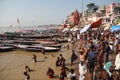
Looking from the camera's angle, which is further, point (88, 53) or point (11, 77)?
point (11, 77)

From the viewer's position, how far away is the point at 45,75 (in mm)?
14484

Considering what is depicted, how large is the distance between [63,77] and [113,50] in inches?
244

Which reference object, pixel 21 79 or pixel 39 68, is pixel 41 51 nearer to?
pixel 39 68

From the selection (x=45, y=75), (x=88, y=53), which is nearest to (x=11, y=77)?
(x=45, y=75)

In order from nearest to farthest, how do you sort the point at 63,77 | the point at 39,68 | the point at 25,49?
the point at 63,77 < the point at 39,68 < the point at 25,49

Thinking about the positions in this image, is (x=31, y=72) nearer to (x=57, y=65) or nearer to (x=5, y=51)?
(x=57, y=65)

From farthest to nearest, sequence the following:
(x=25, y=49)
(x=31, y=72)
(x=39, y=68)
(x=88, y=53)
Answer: (x=25, y=49)
(x=39, y=68)
(x=31, y=72)
(x=88, y=53)

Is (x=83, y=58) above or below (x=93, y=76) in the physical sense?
above

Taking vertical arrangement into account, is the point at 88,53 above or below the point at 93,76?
above

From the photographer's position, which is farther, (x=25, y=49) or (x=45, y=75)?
(x=25, y=49)

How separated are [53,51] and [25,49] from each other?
5.32m

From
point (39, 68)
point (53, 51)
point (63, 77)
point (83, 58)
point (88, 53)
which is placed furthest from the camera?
point (53, 51)

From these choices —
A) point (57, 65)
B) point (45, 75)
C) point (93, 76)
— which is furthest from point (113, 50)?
point (93, 76)

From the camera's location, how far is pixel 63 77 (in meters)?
11.8
